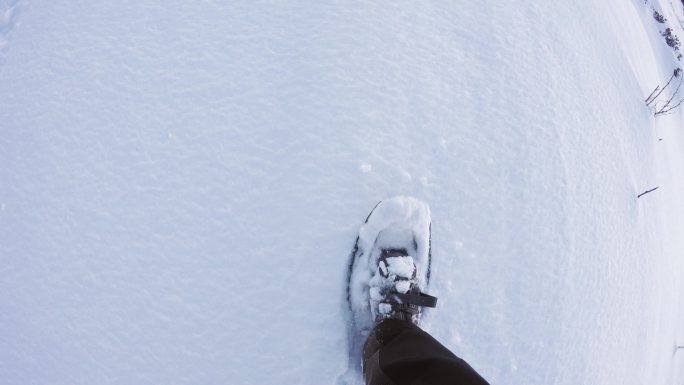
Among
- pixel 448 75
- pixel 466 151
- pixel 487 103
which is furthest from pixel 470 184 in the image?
pixel 448 75

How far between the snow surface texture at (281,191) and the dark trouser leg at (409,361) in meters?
0.25

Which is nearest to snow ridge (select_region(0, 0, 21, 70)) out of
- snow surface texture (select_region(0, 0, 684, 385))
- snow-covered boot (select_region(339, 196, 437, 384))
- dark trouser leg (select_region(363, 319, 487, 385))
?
snow surface texture (select_region(0, 0, 684, 385))

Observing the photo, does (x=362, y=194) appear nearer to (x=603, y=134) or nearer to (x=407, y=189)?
(x=407, y=189)

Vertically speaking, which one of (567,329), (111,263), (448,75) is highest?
(448,75)

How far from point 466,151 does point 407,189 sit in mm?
463

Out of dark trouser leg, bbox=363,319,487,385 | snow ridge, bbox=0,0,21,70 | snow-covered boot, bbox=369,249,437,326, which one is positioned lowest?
dark trouser leg, bbox=363,319,487,385

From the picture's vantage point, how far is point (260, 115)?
1.85 meters

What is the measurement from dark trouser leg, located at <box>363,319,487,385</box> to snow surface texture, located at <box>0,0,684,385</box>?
25 centimetres

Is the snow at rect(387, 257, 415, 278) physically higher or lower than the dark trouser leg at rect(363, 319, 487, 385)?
higher

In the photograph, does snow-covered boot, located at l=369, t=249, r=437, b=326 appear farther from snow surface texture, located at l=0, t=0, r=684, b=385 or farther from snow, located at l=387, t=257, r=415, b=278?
snow surface texture, located at l=0, t=0, r=684, b=385

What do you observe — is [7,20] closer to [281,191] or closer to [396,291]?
[281,191]

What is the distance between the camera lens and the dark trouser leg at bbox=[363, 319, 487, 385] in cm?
108

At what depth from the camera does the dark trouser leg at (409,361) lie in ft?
3.54

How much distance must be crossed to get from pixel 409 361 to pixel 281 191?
37.8 inches
